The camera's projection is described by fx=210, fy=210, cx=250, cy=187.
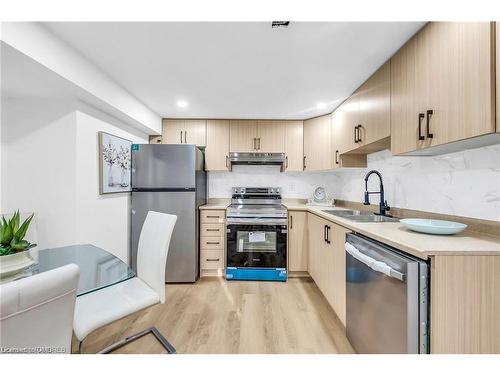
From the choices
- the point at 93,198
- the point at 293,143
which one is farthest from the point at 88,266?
the point at 293,143

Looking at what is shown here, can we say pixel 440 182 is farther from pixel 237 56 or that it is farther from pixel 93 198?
pixel 93 198

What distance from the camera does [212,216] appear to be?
2811mm

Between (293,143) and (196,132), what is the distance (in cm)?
143

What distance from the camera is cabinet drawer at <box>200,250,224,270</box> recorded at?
9.14 feet

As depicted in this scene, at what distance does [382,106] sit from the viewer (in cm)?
165

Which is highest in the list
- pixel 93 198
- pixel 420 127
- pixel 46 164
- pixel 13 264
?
pixel 420 127

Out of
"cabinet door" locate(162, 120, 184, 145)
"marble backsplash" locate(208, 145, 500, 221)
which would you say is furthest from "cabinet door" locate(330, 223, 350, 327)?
"cabinet door" locate(162, 120, 184, 145)

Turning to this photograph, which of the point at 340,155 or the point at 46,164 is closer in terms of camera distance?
the point at 46,164

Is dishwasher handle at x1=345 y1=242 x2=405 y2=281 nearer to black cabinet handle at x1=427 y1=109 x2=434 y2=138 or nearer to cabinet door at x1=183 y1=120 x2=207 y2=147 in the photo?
black cabinet handle at x1=427 y1=109 x2=434 y2=138

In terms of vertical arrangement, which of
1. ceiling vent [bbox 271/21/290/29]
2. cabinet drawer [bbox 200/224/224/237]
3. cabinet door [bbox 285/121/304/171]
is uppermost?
ceiling vent [bbox 271/21/290/29]

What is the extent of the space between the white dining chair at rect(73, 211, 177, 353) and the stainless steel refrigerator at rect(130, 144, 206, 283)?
90 cm

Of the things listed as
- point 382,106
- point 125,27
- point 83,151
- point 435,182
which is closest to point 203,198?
point 83,151

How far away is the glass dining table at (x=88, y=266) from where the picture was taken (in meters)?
1.12

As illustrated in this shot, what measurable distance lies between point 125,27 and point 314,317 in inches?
104
